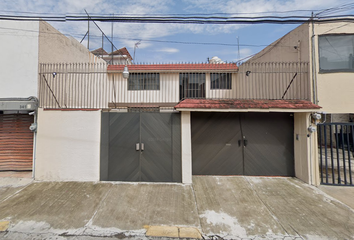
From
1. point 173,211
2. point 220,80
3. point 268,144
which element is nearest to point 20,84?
point 173,211

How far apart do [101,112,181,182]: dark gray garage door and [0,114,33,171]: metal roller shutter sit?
2.99 metres

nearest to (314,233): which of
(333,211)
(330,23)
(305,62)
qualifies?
(333,211)

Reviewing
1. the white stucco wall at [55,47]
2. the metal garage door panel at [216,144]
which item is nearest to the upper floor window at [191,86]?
the metal garage door panel at [216,144]

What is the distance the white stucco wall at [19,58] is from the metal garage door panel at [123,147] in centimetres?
288

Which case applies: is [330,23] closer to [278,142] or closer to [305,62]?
[305,62]

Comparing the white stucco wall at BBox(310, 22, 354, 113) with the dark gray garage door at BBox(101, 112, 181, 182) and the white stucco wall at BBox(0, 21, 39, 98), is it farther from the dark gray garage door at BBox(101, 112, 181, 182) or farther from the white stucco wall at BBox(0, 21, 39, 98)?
the white stucco wall at BBox(0, 21, 39, 98)

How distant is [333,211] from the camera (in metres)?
3.42

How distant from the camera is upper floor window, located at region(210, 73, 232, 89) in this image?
9.01 m

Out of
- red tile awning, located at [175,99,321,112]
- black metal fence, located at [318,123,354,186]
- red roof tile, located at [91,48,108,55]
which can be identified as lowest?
black metal fence, located at [318,123,354,186]

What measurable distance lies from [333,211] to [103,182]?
19.4 ft

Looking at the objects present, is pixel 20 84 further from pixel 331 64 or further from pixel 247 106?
pixel 331 64

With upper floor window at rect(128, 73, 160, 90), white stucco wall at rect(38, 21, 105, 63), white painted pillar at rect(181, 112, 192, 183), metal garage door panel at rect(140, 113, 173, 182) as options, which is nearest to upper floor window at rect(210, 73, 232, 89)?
upper floor window at rect(128, 73, 160, 90)

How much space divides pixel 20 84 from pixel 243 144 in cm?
756

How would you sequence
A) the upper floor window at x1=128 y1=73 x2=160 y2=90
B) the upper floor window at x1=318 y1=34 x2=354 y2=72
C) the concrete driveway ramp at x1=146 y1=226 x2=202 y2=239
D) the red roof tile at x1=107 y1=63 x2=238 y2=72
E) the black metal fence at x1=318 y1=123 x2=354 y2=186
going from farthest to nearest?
the upper floor window at x1=128 y1=73 x2=160 y2=90 → the red roof tile at x1=107 y1=63 x2=238 y2=72 → the upper floor window at x1=318 y1=34 x2=354 y2=72 → the black metal fence at x1=318 y1=123 x2=354 y2=186 → the concrete driveway ramp at x1=146 y1=226 x2=202 y2=239
